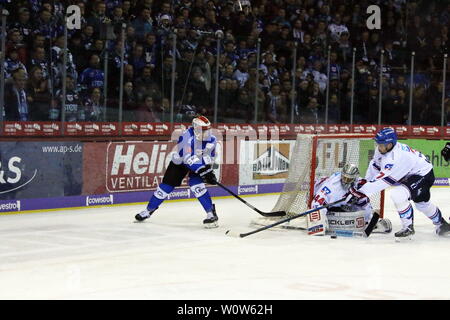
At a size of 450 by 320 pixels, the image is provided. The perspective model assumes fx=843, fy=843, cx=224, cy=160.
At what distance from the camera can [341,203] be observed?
902 centimetres

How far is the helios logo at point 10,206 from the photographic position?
10353 millimetres

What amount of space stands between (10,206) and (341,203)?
13.6ft

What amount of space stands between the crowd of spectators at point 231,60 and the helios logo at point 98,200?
3.63 ft

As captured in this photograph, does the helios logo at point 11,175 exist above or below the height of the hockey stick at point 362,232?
above

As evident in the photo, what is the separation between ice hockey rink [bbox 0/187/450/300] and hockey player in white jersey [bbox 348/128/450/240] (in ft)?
1.15

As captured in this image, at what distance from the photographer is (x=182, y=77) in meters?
12.8

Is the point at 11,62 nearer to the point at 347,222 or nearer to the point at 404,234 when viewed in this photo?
the point at 347,222

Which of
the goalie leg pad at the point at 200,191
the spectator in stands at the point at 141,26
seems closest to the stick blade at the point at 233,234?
the goalie leg pad at the point at 200,191

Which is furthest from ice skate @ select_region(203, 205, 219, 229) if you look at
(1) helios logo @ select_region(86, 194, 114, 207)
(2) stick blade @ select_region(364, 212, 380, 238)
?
(1) helios logo @ select_region(86, 194, 114, 207)

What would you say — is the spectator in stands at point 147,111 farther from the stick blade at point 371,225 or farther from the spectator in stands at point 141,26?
the stick blade at point 371,225

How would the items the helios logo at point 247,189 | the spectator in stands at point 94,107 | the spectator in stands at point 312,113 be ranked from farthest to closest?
the spectator in stands at point 312,113
the helios logo at point 247,189
the spectator in stands at point 94,107

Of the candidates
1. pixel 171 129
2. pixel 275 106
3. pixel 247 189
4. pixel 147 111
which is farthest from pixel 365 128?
pixel 147 111
